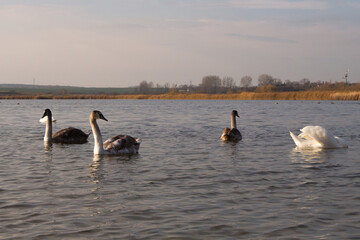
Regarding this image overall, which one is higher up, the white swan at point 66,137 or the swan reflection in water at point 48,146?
the white swan at point 66,137

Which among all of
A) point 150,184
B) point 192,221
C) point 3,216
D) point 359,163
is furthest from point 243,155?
point 3,216

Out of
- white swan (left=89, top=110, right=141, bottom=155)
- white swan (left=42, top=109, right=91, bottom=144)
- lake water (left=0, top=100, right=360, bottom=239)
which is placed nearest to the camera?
lake water (left=0, top=100, right=360, bottom=239)

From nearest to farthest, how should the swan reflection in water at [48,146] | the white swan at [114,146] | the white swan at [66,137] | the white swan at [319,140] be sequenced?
1. the white swan at [114,146]
2. the white swan at [319,140]
3. the swan reflection in water at [48,146]
4. the white swan at [66,137]

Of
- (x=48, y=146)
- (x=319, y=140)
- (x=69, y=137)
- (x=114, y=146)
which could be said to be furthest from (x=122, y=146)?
(x=319, y=140)

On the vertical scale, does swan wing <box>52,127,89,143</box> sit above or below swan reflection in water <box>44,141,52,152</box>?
above

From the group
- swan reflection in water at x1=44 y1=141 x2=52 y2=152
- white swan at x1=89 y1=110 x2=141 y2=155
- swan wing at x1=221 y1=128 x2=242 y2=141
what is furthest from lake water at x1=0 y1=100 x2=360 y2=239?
swan wing at x1=221 y1=128 x2=242 y2=141

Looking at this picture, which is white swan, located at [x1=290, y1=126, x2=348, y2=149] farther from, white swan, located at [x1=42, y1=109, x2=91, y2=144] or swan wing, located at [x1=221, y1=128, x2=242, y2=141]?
white swan, located at [x1=42, y1=109, x2=91, y2=144]

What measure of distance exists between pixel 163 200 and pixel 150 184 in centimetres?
146

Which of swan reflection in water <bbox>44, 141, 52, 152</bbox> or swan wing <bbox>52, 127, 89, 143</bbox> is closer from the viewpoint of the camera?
swan reflection in water <bbox>44, 141, 52, 152</bbox>

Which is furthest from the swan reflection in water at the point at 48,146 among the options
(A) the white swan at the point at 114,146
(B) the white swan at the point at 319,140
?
(B) the white swan at the point at 319,140

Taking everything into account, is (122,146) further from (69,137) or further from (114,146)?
(69,137)

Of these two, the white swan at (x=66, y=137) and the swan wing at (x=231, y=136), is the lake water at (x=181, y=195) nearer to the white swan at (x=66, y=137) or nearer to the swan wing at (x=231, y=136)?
the white swan at (x=66, y=137)

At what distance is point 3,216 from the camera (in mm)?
6734

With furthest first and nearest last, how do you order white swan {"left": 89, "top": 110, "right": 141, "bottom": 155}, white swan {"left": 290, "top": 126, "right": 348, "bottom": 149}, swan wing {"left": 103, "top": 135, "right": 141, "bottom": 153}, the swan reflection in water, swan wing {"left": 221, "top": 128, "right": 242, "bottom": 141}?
swan wing {"left": 221, "top": 128, "right": 242, "bottom": 141} < the swan reflection in water < white swan {"left": 290, "top": 126, "right": 348, "bottom": 149} < swan wing {"left": 103, "top": 135, "right": 141, "bottom": 153} < white swan {"left": 89, "top": 110, "right": 141, "bottom": 155}
